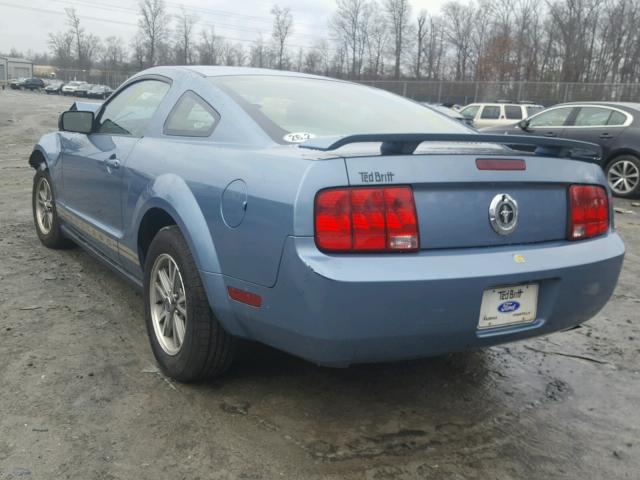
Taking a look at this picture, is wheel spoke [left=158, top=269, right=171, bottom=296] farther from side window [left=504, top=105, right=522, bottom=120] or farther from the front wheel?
side window [left=504, top=105, right=522, bottom=120]

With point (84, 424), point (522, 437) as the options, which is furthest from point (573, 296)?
point (84, 424)

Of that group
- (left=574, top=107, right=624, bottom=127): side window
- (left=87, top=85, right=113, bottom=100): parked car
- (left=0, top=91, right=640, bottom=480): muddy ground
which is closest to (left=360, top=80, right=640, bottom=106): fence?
(left=574, top=107, right=624, bottom=127): side window

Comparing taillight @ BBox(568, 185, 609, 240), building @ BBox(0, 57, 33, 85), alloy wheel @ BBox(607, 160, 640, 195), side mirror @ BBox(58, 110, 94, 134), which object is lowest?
alloy wheel @ BBox(607, 160, 640, 195)

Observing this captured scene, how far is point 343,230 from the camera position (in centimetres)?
219

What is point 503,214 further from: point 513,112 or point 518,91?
point 518,91

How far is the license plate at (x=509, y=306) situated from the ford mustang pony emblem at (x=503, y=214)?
0.23 m

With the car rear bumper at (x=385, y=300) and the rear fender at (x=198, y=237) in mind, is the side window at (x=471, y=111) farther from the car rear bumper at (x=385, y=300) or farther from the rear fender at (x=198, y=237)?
the car rear bumper at (x=385, y=300)

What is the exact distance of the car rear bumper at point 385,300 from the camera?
7.06ft

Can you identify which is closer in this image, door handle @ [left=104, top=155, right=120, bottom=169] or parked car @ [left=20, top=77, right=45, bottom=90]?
door handle @ [left=104, top=155, right=120, bottom=169]

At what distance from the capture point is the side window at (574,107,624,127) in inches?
396

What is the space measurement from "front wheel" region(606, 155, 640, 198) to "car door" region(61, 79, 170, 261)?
786 centimetres

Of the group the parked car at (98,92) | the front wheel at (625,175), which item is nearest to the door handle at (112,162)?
the front wheel at (625,175)

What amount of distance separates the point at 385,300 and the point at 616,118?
30.3ft

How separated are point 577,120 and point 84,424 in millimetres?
9884
